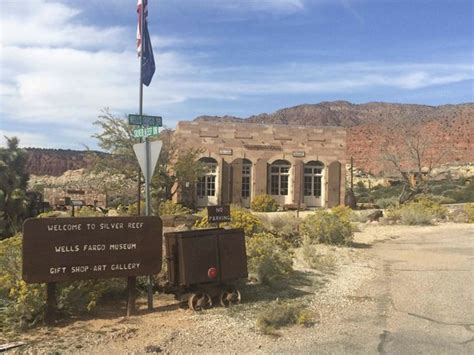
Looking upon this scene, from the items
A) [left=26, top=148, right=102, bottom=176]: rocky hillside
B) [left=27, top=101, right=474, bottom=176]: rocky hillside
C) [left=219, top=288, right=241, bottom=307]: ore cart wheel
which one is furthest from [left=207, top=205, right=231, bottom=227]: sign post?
[left=26, top=148, right=102, bottom=176]: rocky hillside

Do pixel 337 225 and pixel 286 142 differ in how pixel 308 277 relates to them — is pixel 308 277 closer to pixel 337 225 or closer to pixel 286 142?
pixel 337 225

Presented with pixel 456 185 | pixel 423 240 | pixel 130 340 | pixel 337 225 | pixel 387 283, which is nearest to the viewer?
pixel 130 340

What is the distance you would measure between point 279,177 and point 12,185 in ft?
67.2

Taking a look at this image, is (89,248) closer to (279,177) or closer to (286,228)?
(286,228)

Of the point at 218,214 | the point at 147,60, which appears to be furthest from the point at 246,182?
the point at 218,214

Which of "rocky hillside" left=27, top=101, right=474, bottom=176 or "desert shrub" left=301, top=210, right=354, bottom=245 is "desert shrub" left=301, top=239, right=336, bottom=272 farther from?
"rocky hillside" left=27, top=101, right=474, bottom=176

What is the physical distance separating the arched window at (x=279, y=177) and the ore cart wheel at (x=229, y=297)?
2897 centimetres

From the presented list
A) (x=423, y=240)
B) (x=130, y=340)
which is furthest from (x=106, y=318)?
(x=423, y=240)

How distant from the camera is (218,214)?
9625 mm

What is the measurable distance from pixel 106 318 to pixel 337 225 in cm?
978

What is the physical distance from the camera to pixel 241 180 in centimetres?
3656

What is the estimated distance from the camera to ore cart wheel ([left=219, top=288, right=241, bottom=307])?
8461 mm

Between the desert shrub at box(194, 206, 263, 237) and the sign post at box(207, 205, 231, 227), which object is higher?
the sign post at box(207, 205, 231, 227)

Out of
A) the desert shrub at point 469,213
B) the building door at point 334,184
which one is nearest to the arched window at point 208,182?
the building door at point 334,184
